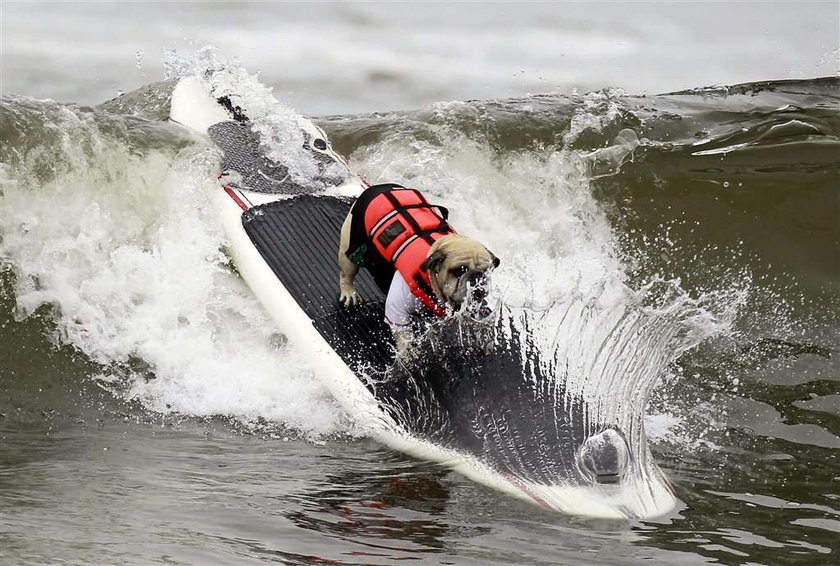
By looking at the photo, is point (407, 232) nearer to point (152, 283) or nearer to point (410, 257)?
point (410, 257)

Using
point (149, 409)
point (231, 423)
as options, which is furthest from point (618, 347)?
point (149, 409)

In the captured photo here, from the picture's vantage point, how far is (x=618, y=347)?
5.03 m

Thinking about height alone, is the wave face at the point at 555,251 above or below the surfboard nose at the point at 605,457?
above

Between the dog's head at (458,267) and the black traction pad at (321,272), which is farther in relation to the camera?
the black traction pad at (321,272)

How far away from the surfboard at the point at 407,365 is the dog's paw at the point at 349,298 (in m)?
0.05

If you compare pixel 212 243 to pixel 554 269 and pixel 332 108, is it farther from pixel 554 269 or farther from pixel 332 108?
pixel 332 108

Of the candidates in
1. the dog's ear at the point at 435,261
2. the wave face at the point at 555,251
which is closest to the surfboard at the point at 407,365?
the wave face at the point at 555,251

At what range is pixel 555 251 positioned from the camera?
7.12 m

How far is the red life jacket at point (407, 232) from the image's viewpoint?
15.6 feet

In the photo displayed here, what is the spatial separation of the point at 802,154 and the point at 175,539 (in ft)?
19.5

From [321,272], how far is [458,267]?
1.72 metres

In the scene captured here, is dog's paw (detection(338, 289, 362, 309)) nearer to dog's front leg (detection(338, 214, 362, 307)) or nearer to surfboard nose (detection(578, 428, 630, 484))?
dog's front leg (detection(338, 214, 362, 307))

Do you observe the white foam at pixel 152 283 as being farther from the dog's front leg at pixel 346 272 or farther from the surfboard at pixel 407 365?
the dog's front leg at pixel 346 272

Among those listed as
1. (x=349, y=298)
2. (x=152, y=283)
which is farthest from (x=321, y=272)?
(x=152, y=283)
